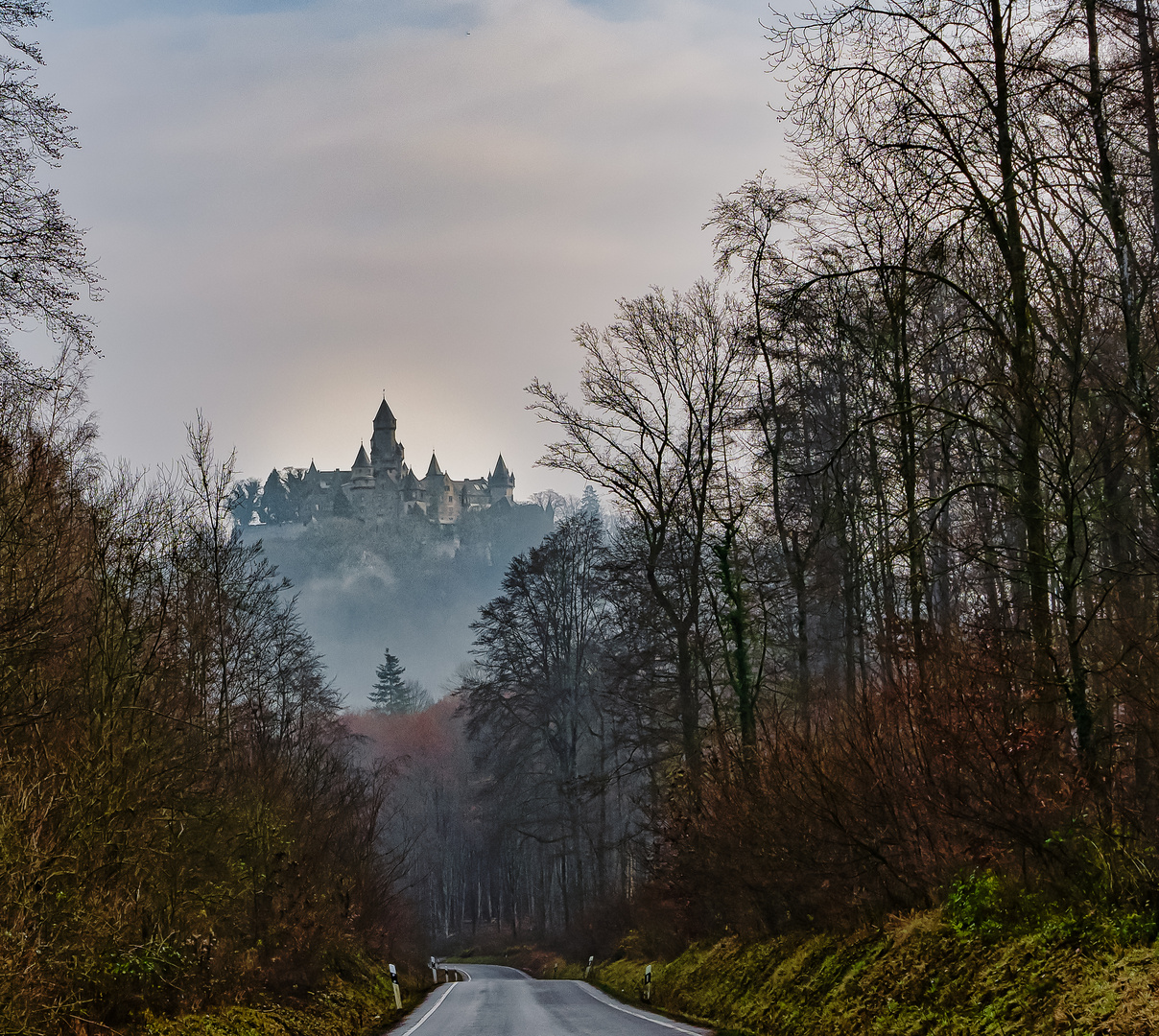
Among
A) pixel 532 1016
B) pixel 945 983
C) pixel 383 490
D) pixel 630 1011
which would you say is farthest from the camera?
pixel 383 490

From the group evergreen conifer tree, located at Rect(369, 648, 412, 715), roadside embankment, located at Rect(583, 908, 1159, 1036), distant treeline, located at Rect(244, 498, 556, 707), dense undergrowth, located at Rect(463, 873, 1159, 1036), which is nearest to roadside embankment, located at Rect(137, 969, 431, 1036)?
dense undergrowth, located at Rect(463, 873, 1159, 1036)

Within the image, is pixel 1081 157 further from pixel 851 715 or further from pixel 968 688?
pixel 851 715

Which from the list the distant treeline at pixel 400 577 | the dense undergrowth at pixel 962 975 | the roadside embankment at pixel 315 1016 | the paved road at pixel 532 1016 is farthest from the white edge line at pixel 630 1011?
the distant treeline at pixel 400 577

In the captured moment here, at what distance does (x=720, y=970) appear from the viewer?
51.5ft

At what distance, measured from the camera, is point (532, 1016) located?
15023mm

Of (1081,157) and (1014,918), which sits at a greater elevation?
(1081,157)

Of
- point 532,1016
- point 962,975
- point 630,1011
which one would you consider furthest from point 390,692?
point 962,975

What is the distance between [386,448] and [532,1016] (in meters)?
172

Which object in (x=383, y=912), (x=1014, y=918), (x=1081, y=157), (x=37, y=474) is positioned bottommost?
(x=383, y=912)

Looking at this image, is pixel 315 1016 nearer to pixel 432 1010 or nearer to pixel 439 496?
pixel 432 1010

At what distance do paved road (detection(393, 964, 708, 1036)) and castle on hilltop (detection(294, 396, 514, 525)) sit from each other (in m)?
163

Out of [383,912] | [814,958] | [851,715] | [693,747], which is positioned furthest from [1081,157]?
[383,912]

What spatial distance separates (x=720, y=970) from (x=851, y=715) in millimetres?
5702

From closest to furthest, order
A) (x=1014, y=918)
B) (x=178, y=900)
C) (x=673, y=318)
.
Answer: (x=1014, y=918)
(x=178, y=900)
(x=673, y=318)
